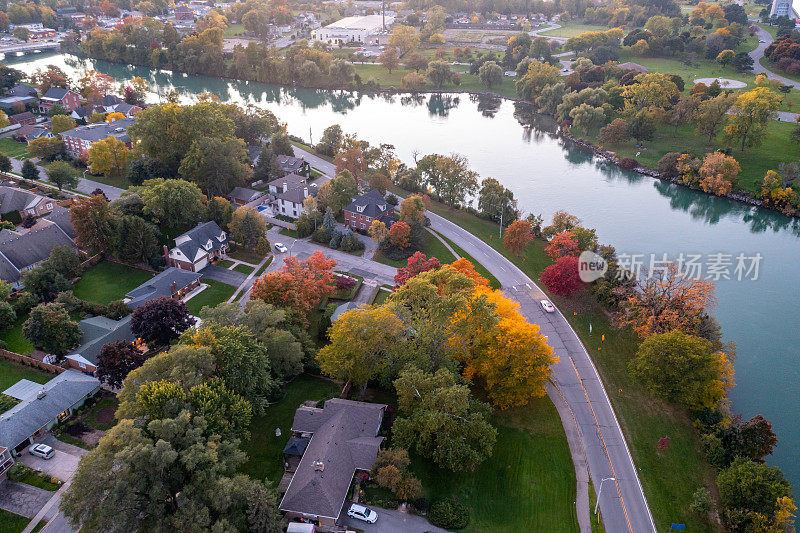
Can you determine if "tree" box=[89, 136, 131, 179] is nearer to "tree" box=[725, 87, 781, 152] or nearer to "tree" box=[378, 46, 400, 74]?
"tree" box=[378, 46, 400, 74]

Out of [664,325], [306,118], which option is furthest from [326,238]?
[306,118]

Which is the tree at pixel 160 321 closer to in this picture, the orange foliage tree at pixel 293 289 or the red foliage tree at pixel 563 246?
the orange foliage tree at pixel 293 289

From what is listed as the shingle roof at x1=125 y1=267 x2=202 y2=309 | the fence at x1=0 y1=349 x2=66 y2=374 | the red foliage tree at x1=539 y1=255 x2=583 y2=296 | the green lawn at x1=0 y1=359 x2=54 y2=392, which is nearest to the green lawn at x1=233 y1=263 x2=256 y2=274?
the shingle roof at x1=125 y1=267 x2=202 y2=309

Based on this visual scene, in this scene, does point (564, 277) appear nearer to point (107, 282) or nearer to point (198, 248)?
point (198, 248)

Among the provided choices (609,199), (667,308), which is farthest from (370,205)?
(609,199)

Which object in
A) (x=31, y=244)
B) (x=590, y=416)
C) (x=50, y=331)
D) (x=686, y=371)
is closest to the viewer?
(x=686, y=371)

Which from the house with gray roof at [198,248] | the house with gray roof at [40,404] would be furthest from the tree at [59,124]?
the house with gray roof at [40,404]
